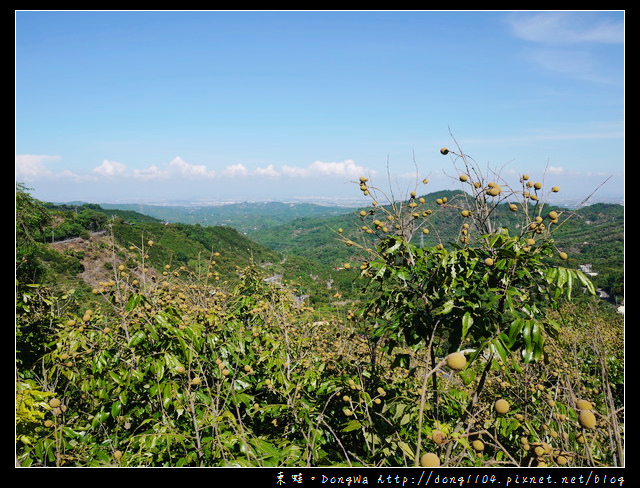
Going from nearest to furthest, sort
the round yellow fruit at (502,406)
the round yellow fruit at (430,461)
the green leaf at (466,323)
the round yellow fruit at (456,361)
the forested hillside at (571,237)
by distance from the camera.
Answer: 1. the round yellow fruit at (456,361)
2. the round yellow fruit at (430,461)
3. the round yellow fruit at (502,406)
4. the green leaf at (466,323)
5. the forested hillside at (571,237)

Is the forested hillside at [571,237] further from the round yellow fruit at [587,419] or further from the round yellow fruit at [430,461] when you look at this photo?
the round yellow fruit at [430,461]

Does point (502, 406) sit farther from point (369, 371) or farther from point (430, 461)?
point (369, 371)

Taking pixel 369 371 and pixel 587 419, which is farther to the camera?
pixel 369 371

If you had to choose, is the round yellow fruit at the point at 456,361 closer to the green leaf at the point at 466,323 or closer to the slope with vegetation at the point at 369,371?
the slope with vegetation at the point at 369,371

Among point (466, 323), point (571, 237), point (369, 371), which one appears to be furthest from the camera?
point (571, 237)

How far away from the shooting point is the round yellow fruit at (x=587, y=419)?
1.40 meters

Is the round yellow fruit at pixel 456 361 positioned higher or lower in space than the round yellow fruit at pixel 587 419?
higher

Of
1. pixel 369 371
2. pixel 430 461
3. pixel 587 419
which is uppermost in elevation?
pixel 587 419

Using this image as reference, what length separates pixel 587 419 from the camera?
1.43 m

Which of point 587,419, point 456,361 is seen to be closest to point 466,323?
point 587,419

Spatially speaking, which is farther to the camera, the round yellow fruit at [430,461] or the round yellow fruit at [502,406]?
the round yellow fruit at [502,406]

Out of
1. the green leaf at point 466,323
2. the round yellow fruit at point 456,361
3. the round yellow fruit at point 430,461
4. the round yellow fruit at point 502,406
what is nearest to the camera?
the round yellow fruit at point 456,361

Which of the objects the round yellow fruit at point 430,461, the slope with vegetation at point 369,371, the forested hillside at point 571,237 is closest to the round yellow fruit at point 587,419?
the slope with vegetation at point 369,371

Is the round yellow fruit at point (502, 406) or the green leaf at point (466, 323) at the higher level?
the green leaf at point (466, 323)
